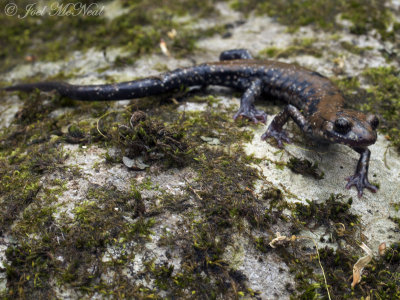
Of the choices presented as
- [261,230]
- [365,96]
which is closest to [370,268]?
[261,230]

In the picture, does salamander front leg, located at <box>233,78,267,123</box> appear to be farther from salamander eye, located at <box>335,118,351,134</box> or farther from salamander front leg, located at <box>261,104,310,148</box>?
salamander eye, located at <box>335,118,351,134</box>

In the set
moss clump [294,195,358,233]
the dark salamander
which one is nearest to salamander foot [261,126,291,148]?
the dark salamander

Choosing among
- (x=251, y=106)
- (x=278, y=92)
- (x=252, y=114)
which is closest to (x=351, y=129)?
(x=252, y=114)

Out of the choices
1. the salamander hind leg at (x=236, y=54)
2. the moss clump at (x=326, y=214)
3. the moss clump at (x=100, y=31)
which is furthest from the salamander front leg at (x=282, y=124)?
the moss clump at (x=100, y=31)

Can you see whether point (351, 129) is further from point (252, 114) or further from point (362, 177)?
point (252, 114)

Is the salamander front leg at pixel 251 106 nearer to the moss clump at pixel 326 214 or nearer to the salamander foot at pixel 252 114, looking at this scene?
the salamander foot at pixel 252 114

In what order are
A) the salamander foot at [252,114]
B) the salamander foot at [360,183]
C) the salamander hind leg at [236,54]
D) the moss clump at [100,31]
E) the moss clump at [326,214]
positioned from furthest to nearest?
the moss clump at [100,31] → the salamander hind leg at [236,54] → the salamander foot at [252,114] → the salamander foot at [360,183] → the moss clump at [326,214]

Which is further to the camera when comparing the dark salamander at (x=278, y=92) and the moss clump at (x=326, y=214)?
the dark salamander at (x=278, y=92)
